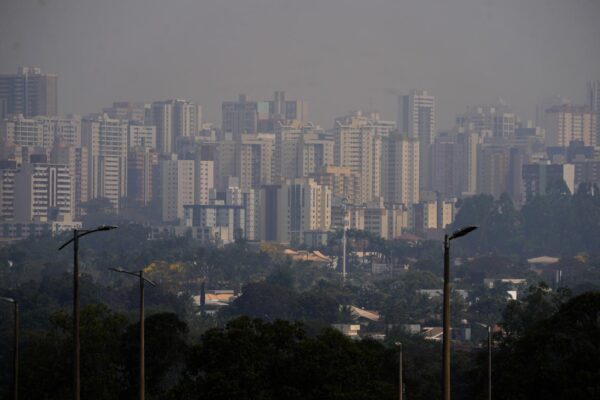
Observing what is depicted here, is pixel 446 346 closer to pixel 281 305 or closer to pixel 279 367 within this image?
pixel 279 367

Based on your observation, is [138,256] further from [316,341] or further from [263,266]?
[316,341]

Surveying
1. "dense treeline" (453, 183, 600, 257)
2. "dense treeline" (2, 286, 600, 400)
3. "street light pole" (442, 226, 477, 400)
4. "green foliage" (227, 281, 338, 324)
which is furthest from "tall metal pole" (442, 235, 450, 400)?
"dense treeline" (453, 183, 600, 257)

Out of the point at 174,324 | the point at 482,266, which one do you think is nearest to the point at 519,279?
the point at 482,266

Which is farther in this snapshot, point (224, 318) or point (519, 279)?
point (519, 279)

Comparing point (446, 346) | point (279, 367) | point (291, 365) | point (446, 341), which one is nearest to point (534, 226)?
point (279, 367)

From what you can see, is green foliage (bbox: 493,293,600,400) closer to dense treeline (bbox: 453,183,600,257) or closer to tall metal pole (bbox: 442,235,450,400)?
tall metal pole (bbox: 442,235,450,400)

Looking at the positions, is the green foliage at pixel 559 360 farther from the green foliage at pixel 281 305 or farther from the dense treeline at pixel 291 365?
the green foliage at pixel 281 305

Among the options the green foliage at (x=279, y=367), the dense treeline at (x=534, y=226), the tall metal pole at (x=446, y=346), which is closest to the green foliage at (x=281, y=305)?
the green foliage at (x=279, y=367)

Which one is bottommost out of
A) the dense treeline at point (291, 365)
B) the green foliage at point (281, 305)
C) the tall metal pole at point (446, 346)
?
the green foliage at point (281, 305)
